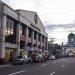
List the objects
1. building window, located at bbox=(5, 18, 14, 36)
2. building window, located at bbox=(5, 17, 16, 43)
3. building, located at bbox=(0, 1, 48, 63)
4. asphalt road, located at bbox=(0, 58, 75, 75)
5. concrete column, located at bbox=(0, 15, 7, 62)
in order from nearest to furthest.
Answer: asphalt road, located at bbox=(0, 58, 75, 75), concrete column, located at bbox=(0, 15, 7, 62), building, located at bbox=(0, 1, 48, 63), building window, located at bbox=(5, 17, 16, 43), building window, located at bbox=(5, 18, 14, 36)

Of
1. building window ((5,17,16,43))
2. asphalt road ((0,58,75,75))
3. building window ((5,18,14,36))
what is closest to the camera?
asphalt road ((0,58,75,75))

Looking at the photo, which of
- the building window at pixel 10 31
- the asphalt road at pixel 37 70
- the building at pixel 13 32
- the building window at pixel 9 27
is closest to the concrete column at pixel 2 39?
the building at pixel 13 32

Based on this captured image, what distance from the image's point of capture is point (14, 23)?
204 ft

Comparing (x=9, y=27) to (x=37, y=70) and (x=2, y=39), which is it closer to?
(x=2, y=39)

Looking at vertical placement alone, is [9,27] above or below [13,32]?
above

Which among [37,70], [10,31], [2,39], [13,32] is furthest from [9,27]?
[37,70]

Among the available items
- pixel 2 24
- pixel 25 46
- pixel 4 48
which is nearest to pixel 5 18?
pixel 2 24

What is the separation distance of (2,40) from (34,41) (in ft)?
107

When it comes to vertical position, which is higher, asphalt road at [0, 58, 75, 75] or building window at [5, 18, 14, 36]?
building window at [5, 18, 14, 36]

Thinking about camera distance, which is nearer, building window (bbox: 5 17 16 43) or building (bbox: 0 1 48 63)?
building (bbox: 0 1 48 63)

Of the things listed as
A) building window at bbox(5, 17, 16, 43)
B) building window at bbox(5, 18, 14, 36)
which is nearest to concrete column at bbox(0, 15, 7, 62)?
building window at bbox(5, 17, 16, 43)

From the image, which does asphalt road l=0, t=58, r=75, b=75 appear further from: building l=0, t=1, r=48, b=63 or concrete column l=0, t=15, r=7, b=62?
building l=0, t=1, r=48, b=63

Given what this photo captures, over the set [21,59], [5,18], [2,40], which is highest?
[5,18]

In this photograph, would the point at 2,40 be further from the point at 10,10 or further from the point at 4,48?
the point at 10,10
